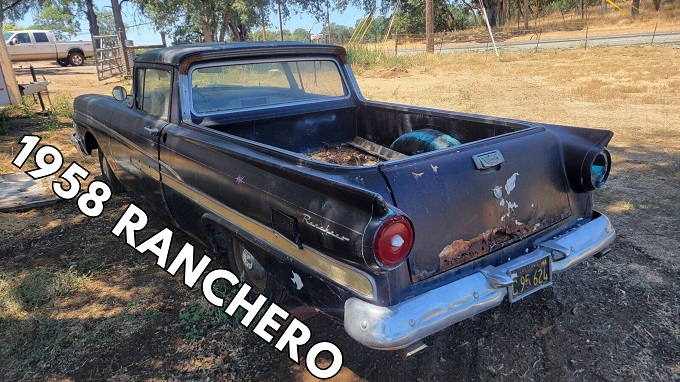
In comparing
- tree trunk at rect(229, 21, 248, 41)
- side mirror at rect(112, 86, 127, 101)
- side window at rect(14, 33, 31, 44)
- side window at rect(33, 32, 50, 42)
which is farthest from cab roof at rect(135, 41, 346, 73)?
tree trunk at rect(229, 21, 248, 41)

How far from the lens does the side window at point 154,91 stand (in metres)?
3.45

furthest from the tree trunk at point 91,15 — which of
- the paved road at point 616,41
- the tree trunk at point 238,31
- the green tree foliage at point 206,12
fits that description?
the paved road at point 616,41

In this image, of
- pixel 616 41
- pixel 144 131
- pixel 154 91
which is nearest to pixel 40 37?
pixel 154 91

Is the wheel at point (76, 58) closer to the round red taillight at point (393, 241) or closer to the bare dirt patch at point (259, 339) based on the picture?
the bare dirt patch at point (259, 339)

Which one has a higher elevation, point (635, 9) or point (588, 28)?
point (635, 9)

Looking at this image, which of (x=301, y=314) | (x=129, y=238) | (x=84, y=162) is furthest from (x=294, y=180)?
(x=84, y=162)

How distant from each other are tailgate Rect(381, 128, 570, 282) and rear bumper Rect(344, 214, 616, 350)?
12cm

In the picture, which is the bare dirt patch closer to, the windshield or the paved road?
the windshield

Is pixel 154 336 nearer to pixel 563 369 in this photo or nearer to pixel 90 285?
pixel 90 285

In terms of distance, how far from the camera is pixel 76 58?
25938 mm

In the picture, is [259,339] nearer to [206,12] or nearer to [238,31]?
[206,12]

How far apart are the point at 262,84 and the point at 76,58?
26.8 m

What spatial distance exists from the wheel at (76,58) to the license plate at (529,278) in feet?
94.8

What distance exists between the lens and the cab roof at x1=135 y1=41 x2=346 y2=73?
333cm
